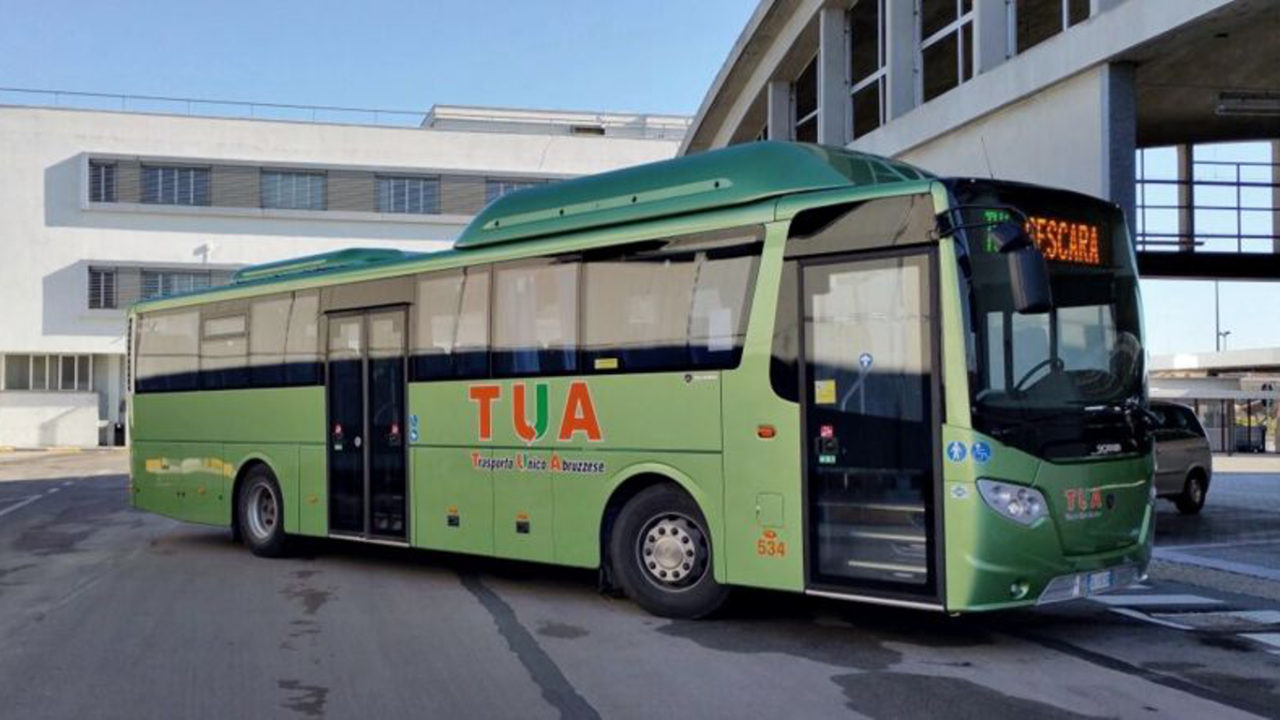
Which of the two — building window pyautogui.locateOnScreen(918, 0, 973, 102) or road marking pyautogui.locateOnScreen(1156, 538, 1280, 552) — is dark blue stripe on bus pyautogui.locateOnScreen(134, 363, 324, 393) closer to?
road marking pyautogui.locateOnScreen(1156, 538, 1280, 552)

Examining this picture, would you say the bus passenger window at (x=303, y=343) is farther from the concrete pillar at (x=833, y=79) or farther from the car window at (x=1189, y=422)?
the car window at (x=1189, y=422)

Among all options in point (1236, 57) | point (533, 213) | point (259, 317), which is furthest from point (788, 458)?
point (1236, 57)

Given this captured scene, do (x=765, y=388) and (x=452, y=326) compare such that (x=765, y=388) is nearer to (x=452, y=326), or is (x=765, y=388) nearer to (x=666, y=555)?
(x=666, y=555)

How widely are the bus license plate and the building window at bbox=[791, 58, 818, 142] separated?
1852 cm

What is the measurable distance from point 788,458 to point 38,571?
27.8 ft

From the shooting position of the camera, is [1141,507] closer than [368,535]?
Yes

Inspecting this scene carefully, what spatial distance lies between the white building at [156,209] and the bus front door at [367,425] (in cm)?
3577

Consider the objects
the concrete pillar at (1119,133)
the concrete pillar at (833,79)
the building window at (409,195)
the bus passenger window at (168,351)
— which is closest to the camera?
the concrete pillar at (1119,133)

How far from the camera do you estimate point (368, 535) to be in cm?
1202

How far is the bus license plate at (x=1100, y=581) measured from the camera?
25.7 ft

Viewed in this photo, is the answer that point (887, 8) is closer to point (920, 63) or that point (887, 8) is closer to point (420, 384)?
point (920, 63)

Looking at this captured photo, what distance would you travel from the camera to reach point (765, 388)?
8484mm

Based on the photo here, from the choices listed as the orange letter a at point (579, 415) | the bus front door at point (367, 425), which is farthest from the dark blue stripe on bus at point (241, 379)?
the orange letter a at point (579, 415)

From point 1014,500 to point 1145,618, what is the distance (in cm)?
282
